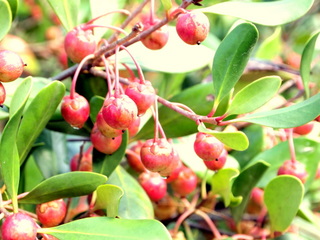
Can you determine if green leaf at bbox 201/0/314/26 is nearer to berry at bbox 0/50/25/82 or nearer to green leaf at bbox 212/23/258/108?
green leaf at bbox 212/23/258/108

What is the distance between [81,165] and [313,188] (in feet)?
2.65

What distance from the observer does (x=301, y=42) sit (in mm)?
2166

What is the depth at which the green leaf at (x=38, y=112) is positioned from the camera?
2.96 ft

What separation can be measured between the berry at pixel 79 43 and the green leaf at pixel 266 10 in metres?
0.23

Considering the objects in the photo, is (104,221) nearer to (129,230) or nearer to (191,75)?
(129,230)

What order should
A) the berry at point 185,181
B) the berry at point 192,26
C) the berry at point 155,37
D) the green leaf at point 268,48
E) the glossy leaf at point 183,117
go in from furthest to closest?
the green leaf at point 268,48
the berry at point 185,181
the glossy leaf at point 183,117
the berry at point 155,37
the berry at point 192,26

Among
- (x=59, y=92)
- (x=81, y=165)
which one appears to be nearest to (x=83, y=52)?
(x=59, y=92)

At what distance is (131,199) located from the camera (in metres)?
1.09

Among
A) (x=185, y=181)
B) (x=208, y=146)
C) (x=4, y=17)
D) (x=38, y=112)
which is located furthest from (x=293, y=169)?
(x=4, y=17)

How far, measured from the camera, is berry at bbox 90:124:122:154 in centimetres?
99

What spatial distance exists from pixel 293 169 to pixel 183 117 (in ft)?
0.95

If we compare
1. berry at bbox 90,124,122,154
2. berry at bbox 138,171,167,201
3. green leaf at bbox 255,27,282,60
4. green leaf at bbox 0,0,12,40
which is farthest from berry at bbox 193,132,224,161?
green leaf at bbox 255,27,282,60

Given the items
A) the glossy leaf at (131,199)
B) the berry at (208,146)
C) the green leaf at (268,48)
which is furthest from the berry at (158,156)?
the green leaf at (268,48)

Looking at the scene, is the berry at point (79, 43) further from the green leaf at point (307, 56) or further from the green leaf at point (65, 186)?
the green leaf at point (307, 56)
